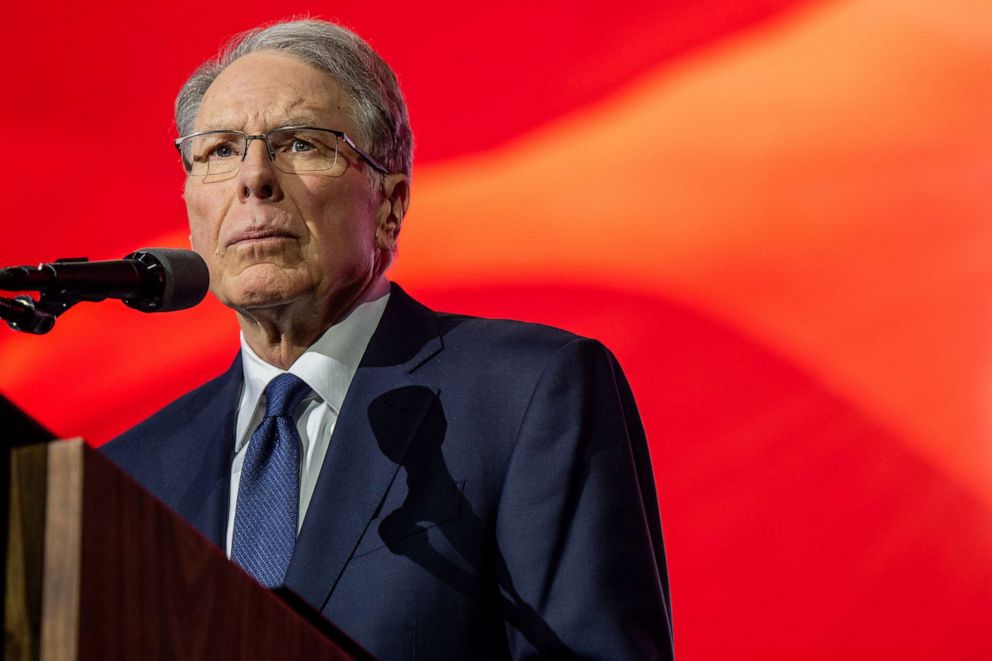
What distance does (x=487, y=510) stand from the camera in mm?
1838

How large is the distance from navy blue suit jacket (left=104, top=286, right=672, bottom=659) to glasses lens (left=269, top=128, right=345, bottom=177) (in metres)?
0.32

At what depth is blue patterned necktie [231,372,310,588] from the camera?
1.87 m

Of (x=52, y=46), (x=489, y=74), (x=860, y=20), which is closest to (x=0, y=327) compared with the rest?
(x=52, y=46)

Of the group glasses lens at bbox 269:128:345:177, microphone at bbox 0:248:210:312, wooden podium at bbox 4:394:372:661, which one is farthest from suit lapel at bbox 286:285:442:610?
wooden podium at bbox 4:394:372:661

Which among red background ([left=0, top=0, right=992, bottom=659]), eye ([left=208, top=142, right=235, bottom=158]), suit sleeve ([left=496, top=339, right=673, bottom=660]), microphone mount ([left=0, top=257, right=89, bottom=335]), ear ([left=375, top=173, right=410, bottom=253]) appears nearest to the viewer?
microphone mount ([left=0, top=257, right=89, bottom=335])

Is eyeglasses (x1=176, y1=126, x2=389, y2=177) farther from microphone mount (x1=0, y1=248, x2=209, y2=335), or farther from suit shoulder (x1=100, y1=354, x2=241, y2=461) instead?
microphone mount (x1=0, y1=248, x2=209, y2=335)

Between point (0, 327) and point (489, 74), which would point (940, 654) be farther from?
point (0, 327)

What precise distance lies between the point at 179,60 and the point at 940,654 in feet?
6.53

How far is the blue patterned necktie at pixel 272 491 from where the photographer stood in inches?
73.5

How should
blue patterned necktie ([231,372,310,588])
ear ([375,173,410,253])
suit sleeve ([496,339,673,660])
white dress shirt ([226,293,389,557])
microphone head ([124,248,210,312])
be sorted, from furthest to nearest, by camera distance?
ear ([375,173,410,253])
white dress shirt ([226,293,389,557])
blue patterned necktie ([231,372,310,588])
suit sleeve ([496,339,673,660])
microphone head ([124,248,210,312])

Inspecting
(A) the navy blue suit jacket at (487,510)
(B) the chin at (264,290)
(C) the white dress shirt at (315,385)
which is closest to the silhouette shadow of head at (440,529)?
(A) the navy blue suit jacket at (487,510)

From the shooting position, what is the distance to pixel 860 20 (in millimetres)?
2520

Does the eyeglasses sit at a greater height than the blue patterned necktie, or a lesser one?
greater

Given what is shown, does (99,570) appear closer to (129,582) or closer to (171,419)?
(129,582)
